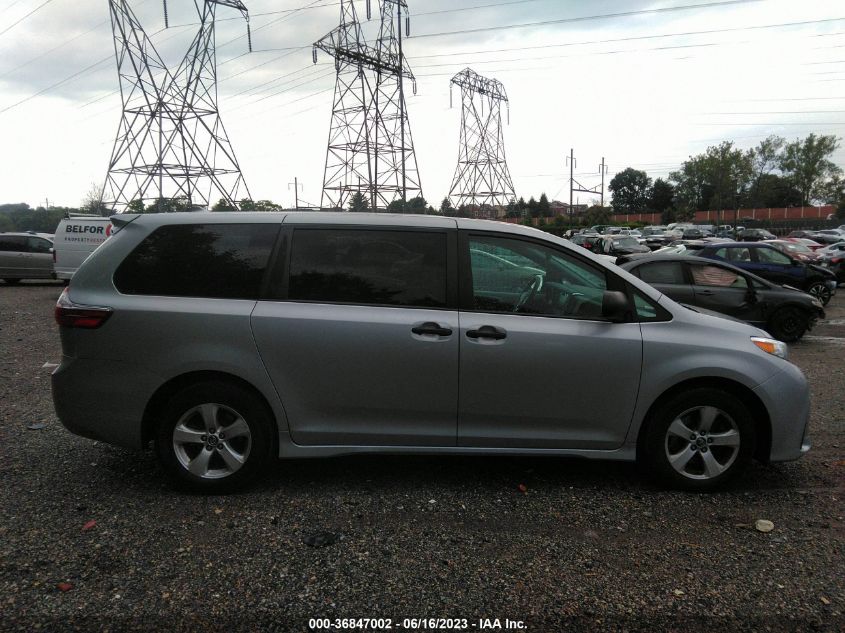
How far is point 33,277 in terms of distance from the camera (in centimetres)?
2131

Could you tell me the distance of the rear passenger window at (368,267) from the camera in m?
4.07

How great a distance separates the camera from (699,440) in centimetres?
409

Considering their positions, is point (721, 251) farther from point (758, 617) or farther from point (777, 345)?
point (758, 617)

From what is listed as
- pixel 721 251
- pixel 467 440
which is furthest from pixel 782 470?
pixel 721 251

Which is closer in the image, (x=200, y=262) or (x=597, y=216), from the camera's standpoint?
(x=200, y=262)

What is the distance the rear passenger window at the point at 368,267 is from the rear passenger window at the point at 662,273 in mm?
6829

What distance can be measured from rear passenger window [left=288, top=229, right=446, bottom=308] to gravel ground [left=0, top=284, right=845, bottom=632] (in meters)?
1.28

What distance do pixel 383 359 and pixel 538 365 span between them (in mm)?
965

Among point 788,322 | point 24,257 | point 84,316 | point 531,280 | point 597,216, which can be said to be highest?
point 597,216

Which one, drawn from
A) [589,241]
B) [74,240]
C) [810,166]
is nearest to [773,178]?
[810,166]

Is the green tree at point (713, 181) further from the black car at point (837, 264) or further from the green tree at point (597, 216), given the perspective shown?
the black car at point (837, 264)

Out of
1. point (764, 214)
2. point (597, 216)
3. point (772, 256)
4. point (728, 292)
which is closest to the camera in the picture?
point (728, 292)

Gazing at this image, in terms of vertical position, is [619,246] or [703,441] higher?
[619,246]

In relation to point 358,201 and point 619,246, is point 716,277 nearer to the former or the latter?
point 619,246
